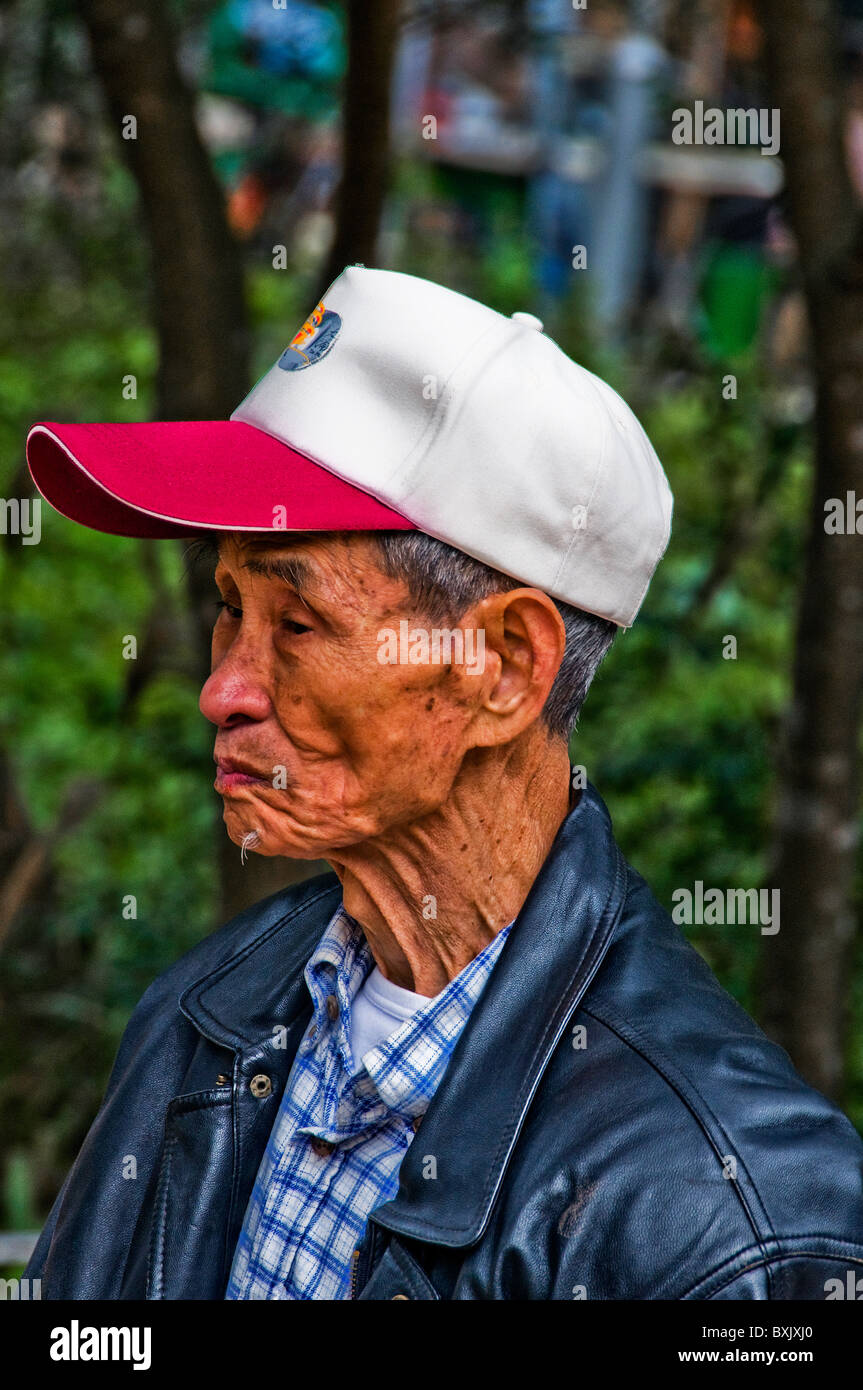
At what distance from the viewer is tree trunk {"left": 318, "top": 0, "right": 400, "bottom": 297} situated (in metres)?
3.16

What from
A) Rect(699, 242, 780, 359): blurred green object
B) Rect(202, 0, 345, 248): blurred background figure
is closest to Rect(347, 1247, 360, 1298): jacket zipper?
Rect(202, 0, 345, 248): blurred background figure

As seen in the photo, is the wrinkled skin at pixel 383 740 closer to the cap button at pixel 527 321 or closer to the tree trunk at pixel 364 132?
the cap button at pixel 527 321

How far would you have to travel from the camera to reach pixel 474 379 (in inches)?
58.0

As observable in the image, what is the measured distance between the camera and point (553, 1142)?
1373 mm

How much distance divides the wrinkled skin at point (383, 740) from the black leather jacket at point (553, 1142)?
8 centimetres

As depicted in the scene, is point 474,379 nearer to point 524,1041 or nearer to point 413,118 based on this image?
point 524,1041

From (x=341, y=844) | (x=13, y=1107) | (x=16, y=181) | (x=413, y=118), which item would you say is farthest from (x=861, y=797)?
(x=413, y=118)

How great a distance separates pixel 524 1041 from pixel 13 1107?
3.56 metres

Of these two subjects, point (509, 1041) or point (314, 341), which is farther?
point (314, 341)

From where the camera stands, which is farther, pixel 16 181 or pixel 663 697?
pixel 16 181

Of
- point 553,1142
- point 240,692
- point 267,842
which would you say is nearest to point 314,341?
point 240,692

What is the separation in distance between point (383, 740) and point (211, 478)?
0.32 meters

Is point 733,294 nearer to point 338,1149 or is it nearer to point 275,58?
point 275,58

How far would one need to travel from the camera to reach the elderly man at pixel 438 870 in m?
1.34
